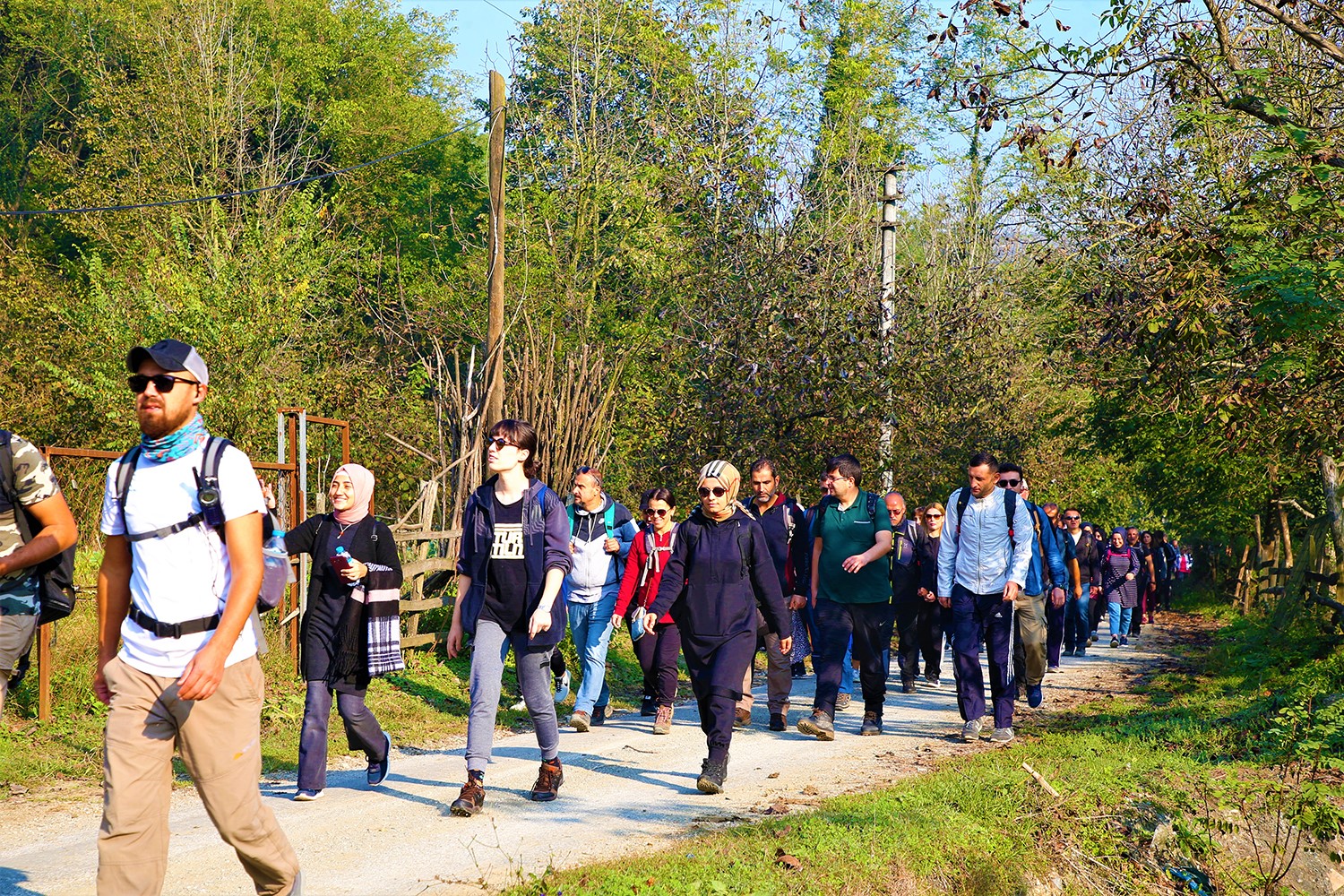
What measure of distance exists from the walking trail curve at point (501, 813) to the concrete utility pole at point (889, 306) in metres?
7.67

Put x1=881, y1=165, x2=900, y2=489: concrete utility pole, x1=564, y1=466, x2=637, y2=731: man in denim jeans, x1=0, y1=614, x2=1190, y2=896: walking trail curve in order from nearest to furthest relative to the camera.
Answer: x1=0, y1=614, x2=1190, y2=896: walking trail curve, x1=564, y1=466, x2=637, y2=731: man in denim jeans, x1=881, y1=165, x2=900, y2=489: concrete utility pole

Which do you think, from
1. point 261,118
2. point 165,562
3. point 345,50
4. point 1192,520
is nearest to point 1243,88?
point 165,562

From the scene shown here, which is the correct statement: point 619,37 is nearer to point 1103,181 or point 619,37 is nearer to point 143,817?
point 1103,181

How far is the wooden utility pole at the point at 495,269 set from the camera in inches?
539

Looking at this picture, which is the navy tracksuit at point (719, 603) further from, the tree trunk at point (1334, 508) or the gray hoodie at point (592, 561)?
the tree trunk at point (1334, 508)

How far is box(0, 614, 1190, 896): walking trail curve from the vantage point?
5758mm

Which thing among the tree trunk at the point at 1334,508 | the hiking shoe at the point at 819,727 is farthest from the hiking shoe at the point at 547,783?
the tree trunk at the point at 1334,508

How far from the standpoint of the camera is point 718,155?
836 inches

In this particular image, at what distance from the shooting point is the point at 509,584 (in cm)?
708

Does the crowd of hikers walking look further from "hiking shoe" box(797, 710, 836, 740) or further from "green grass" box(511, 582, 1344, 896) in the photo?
"green grass" box(511, 582, 1344, 896)

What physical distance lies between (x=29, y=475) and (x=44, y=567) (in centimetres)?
40

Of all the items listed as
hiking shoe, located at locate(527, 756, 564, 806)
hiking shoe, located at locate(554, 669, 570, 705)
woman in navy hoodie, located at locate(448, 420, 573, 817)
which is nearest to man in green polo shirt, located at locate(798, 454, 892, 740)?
hiking shoe, located at locate(554, 669, 570, 705)

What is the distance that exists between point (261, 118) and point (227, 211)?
15.0 ft

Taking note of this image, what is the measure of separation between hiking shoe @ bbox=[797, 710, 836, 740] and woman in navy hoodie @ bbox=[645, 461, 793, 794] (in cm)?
159
